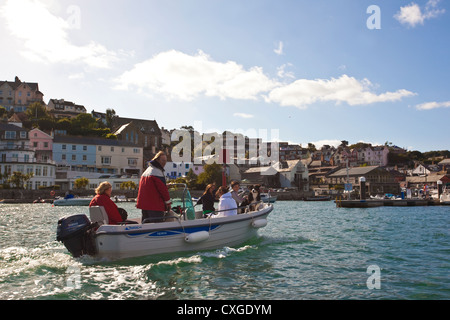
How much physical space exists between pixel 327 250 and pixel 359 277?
4.42 m

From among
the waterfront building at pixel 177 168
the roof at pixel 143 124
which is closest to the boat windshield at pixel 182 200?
the waterfront building at pixel 177 168

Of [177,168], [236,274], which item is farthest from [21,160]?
[236,274]

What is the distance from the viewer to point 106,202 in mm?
10719

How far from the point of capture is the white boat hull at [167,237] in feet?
33.2

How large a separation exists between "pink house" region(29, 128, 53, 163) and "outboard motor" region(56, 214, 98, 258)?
77556 mm

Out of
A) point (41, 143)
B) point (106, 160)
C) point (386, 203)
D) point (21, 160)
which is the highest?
point (41, 143)

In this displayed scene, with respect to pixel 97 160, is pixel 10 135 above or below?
above

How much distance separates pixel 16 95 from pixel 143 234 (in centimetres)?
12768

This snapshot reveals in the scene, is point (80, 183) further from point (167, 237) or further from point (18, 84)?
point (167, 237)

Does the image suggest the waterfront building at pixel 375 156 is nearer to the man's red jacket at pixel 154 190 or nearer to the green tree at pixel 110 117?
the green tree at pixel 110 117

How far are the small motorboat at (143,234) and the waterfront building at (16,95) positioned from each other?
123m

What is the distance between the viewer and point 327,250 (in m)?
14.0
